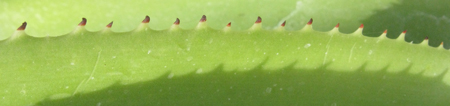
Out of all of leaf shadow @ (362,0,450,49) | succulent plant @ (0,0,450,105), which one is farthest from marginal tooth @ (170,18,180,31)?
leaf shadow @ (362,0,450,49)

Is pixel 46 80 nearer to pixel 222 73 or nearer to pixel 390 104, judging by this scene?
pixel 222 73

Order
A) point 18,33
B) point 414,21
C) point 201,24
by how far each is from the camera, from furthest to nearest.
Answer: point 414,21
point 201,24
point 18,33

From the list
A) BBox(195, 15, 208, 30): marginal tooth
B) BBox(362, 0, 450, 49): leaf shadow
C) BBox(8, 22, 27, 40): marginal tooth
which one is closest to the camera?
BBox(8, 22, 27, 40): marginal tooth

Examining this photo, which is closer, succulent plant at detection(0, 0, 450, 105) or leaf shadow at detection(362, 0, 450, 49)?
succulent plant at detection(0, 0, 450, 105)

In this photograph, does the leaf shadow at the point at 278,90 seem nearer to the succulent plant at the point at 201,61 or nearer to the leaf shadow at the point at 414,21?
the succulent plant at the point at 201,61

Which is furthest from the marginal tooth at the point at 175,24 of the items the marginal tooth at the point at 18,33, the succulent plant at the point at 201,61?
the marginal tooth at the point at 18,33

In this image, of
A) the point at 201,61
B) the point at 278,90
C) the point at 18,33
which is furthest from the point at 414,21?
the point at 18,33

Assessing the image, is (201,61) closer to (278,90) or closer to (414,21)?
(278,90)

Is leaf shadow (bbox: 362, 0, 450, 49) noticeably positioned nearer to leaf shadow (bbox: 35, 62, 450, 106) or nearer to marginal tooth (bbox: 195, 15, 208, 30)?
leaf shadow (bbox: 35, 62, 450, 106)

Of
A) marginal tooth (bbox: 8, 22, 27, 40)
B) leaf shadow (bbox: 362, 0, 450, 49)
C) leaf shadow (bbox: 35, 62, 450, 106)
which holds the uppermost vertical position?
marginal tooth (bbox: 8, 22, 27, 40)
